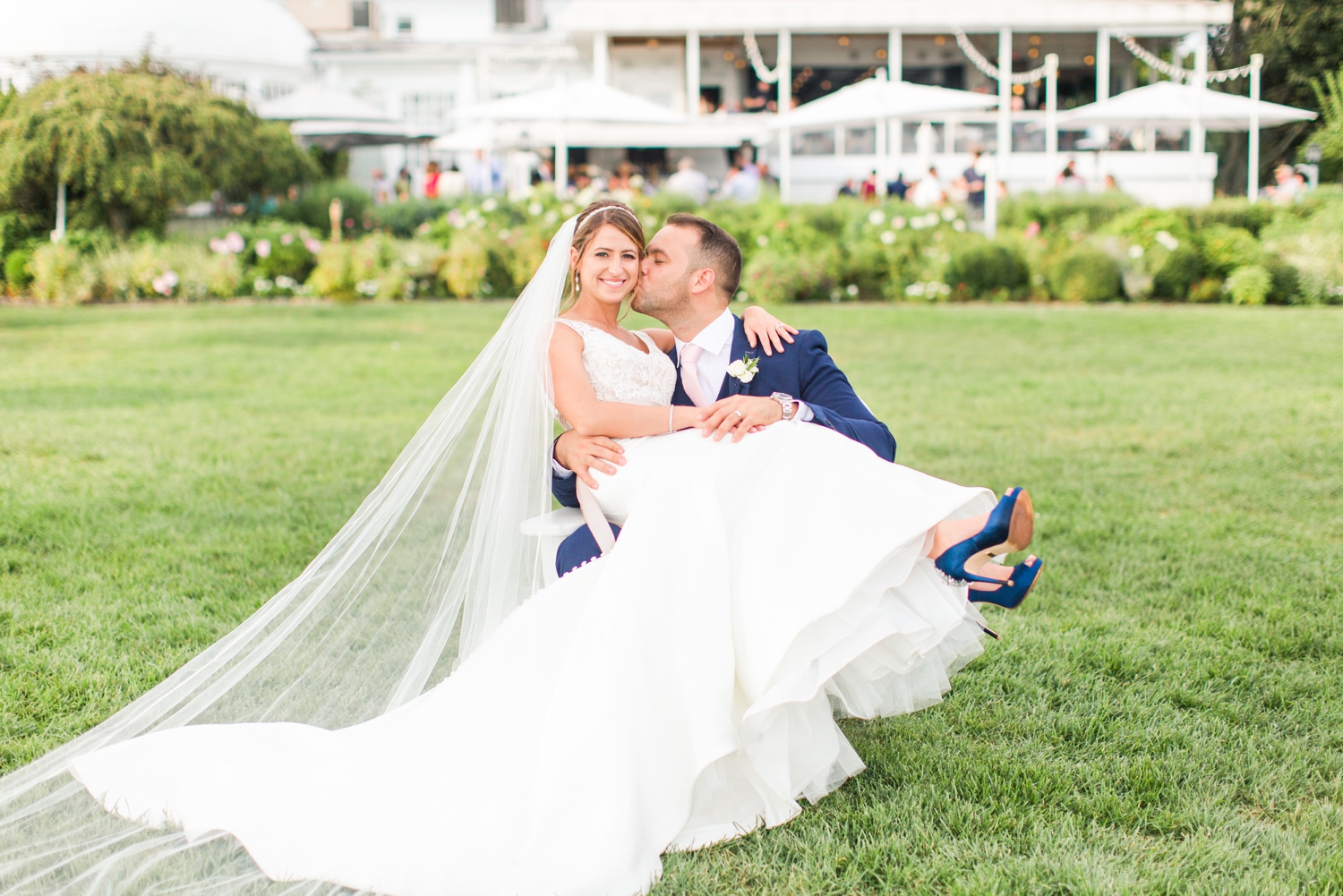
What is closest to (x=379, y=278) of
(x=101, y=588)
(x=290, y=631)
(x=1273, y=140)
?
(x=101, y=588)

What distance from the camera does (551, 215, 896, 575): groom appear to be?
364 centimetres

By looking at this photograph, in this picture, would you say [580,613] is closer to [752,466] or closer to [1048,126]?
[752,466]

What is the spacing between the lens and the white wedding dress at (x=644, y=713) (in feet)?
9.35

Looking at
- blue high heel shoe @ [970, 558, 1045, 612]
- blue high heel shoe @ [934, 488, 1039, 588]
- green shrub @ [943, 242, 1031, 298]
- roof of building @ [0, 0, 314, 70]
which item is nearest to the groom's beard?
blue high heel shoe @ [934, 488, 1039, 588]

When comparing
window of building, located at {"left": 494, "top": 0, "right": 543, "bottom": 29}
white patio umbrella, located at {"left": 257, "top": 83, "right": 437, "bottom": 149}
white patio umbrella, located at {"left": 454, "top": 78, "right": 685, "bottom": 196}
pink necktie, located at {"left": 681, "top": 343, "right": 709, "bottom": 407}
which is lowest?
pink necktie, located at {"left": 681, "top": 343, "right": 709, "bottom": 407}

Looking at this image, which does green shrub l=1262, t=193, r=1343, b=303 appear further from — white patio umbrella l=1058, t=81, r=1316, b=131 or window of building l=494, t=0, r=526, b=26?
window of building l=494, t=0, r=526, b=26

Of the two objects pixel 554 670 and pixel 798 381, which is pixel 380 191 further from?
pixel 554 670

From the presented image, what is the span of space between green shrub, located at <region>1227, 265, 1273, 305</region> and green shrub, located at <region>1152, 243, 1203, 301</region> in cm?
50

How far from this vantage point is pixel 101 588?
4949 millimetres

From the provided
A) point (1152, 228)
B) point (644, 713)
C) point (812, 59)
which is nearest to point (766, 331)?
point (644, 713)

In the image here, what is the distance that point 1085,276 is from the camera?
15.2 meters

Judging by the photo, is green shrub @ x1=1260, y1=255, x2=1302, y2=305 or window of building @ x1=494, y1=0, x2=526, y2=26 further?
window of building @ x1=494, y1=0, x2=526, y2=26

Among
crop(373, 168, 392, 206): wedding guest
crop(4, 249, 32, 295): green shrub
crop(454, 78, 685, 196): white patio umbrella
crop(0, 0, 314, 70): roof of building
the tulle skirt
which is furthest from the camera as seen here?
crop(0, 0, 314, 70): roof of building

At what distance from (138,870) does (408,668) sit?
102cm
